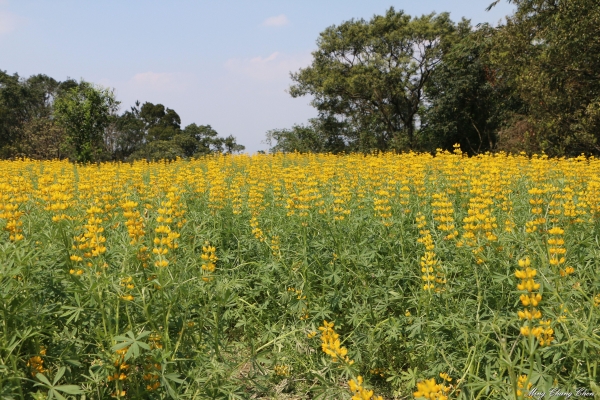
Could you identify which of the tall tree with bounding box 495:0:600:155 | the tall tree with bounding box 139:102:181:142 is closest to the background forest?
the tall tree with bounding box 495:0:600:155

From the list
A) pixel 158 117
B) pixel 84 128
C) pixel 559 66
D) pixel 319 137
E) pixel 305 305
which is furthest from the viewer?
pixel 158 117

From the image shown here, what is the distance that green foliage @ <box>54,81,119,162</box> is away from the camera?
21.6 meters

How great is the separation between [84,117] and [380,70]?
16229 mm

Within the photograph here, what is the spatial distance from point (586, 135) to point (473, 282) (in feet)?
46.0

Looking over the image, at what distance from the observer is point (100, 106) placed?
75.0 feet

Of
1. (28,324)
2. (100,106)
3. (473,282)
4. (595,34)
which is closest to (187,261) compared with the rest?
(28,324)

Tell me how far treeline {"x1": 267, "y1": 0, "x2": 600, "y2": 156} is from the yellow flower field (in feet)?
43.0

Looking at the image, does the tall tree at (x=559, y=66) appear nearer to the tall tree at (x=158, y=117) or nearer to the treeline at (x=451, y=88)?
the treeline at (x=451, y=88)

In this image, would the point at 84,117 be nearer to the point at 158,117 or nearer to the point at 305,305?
Answer: the point at 305,305

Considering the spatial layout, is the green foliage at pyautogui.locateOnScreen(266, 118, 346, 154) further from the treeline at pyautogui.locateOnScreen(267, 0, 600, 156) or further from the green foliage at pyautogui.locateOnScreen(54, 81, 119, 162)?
the green foliage at pyautogui.locateOnScreen(54, 81, 119, 162)

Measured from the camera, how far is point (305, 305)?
2.98 metres

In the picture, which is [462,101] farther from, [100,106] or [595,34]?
[100,106]

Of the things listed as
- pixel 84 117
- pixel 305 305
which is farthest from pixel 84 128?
pixel 305 305

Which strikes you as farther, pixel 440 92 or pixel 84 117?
pixel 440 92
